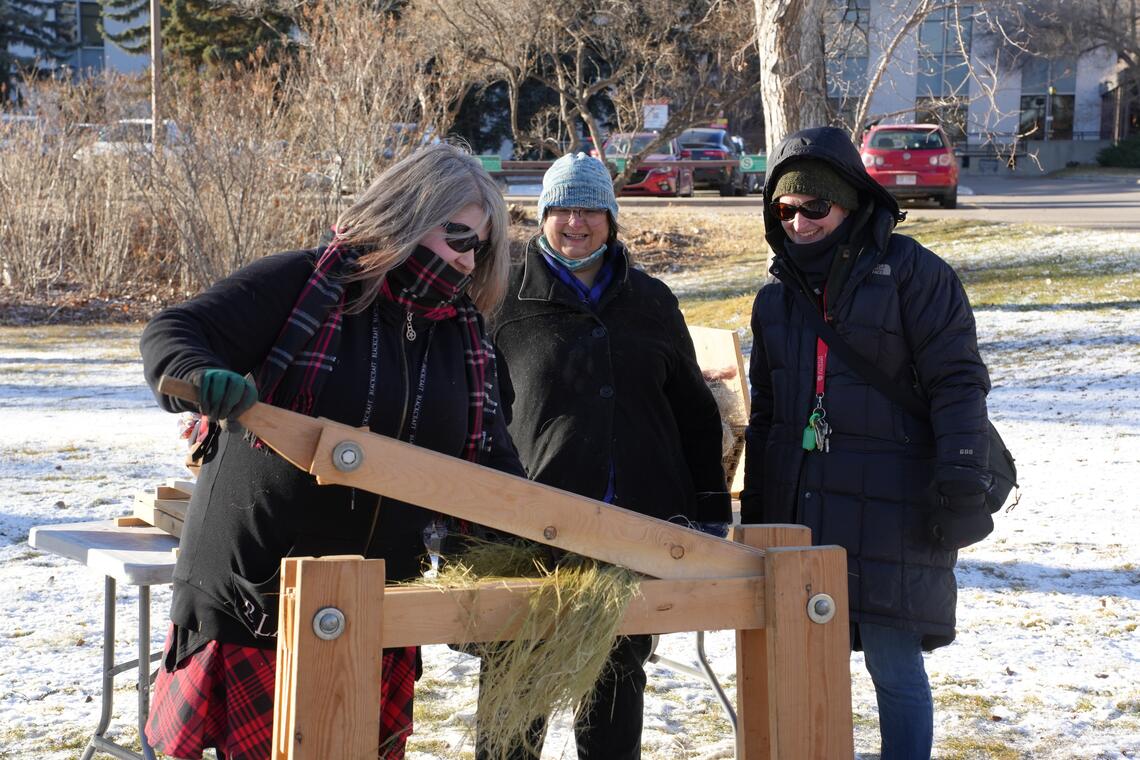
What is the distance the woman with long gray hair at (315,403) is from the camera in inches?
88.0

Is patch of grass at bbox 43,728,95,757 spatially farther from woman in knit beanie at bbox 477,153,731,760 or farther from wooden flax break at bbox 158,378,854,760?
wooden flax break at bbox 158,378,854,760

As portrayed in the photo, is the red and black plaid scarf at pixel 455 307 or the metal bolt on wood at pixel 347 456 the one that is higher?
the red and black plaid scarf at pixel 455 307

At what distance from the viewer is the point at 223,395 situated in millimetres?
1821

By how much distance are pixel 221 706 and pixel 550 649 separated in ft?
2.56

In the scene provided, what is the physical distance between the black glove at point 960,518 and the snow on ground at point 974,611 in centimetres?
112

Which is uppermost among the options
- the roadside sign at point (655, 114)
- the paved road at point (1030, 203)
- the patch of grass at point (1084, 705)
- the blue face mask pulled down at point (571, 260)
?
the roadside sign at point (655, 114)

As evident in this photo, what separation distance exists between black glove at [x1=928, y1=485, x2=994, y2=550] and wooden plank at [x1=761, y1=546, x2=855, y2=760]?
68cm

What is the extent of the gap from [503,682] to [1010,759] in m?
2.26

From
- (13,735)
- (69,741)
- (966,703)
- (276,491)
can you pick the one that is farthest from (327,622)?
(966,703)

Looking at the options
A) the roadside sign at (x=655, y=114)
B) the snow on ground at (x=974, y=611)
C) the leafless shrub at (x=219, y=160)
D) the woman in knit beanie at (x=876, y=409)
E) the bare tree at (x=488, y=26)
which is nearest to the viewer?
the woman in knit beanie at (x=876, y=409)

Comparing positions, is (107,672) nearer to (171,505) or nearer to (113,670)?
(113,670)

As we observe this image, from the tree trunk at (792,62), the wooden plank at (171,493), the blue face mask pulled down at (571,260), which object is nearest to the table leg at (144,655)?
the wooden plank at (171,493)

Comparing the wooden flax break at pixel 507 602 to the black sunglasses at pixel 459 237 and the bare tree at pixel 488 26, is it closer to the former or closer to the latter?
the black sunglasses at pixel 459 237

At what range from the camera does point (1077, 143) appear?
151ft
